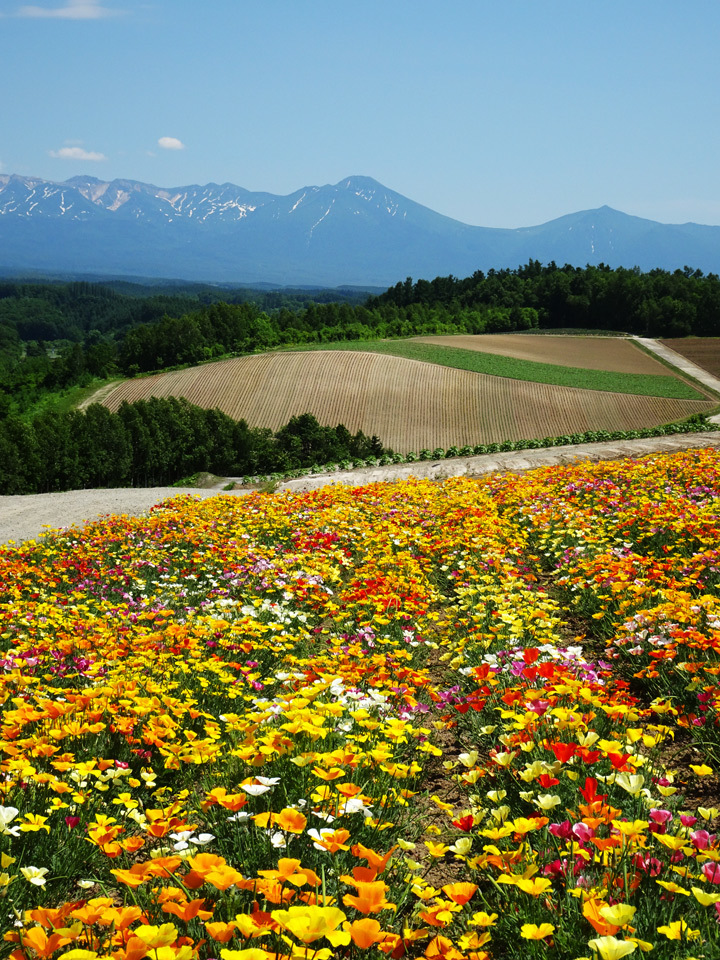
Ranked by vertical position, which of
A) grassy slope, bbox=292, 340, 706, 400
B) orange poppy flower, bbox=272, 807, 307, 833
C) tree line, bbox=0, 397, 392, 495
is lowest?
tree line, bbox=0, 397, 392, 495

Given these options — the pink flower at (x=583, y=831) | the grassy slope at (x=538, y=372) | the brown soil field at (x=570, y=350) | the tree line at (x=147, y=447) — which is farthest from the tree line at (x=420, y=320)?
the pink flower at (x=583, y=831)

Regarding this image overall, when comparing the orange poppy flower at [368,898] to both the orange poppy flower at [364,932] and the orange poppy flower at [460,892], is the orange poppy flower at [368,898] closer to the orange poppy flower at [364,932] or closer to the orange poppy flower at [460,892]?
the orange poppy flower at [364,932]

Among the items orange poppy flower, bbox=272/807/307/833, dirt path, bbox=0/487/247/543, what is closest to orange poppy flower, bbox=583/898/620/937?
orange poppy flower, bbox=272/807/307/833

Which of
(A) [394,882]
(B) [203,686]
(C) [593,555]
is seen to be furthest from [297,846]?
(C) [593,555]

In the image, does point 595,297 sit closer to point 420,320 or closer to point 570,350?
point 420,320

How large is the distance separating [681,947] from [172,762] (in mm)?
2655

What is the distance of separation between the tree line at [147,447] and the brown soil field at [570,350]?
43.5 m

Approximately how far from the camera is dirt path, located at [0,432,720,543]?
18422mm

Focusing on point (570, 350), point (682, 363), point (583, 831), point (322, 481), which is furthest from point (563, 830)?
point (570, 350)

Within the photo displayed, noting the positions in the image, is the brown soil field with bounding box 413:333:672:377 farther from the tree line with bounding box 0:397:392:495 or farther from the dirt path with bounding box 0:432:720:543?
the dirt path with bounding box 0:432:720:543

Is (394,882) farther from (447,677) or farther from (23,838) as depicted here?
(447,677)

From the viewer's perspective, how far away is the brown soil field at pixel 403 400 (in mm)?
63281

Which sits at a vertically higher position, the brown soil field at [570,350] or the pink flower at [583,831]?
the brown soil field at [570,350]

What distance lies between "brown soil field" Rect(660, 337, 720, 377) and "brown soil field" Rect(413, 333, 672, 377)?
5.51 meters
